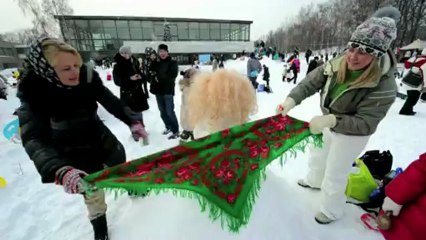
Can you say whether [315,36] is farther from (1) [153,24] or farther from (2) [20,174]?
(2) [20,174]

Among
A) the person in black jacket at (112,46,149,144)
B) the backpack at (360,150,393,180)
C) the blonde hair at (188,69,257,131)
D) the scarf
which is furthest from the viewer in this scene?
the person in black jacket at (112,46,149,144)

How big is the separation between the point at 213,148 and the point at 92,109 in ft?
3.68

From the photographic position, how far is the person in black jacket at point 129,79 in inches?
159

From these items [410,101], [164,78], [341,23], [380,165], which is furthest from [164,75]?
[341,23]

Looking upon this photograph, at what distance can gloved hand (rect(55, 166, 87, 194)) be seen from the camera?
1.27 m

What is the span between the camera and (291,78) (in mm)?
12070

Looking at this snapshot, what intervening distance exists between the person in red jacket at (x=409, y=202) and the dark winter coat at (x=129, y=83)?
13.3 ft

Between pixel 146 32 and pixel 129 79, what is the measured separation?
3849cm

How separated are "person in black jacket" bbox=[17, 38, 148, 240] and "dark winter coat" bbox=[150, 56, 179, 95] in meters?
2.38

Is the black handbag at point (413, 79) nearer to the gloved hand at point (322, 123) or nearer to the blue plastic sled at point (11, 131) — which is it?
the gloved hand at point (322, 123)

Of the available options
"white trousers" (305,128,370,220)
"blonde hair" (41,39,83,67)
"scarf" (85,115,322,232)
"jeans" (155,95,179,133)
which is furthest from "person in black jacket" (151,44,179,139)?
"white trousers" (305,128,370,220)

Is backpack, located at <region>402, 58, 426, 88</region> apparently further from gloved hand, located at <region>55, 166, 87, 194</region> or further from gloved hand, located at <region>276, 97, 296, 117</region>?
gloved hand, located at <region>55, 166, 87, 194</region>

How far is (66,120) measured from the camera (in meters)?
1.67

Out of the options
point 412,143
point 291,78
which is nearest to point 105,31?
point 291,78
